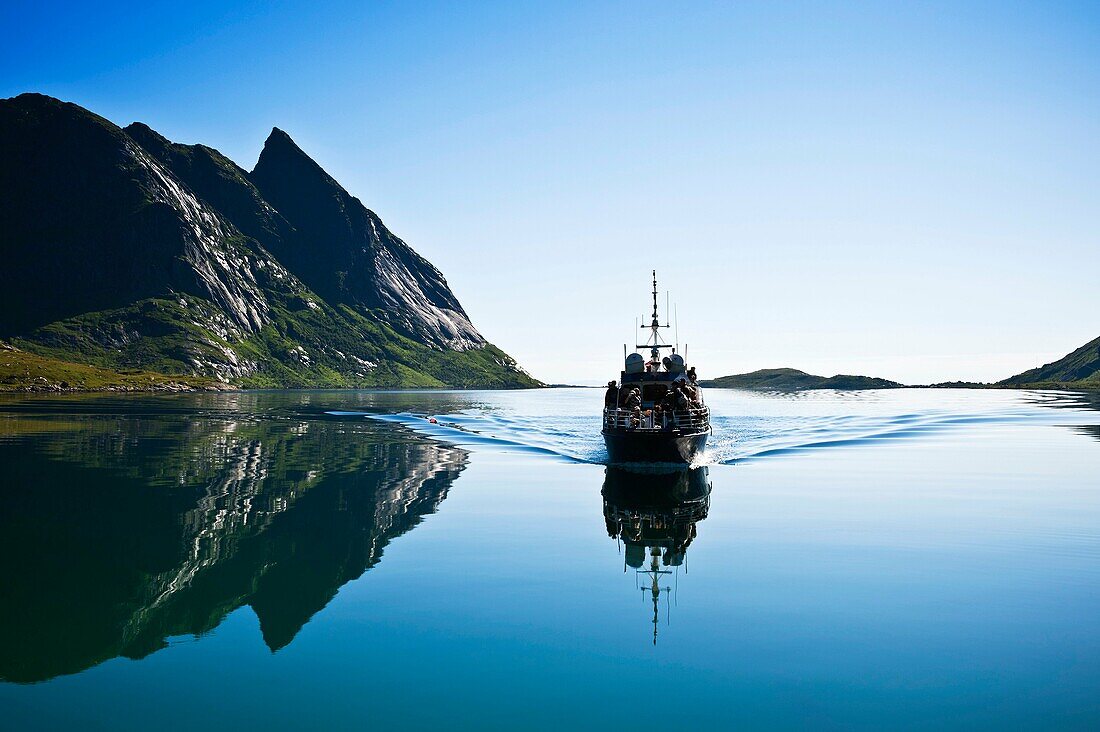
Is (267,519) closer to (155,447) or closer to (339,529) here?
(339,529)

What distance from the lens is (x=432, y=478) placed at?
4238cm

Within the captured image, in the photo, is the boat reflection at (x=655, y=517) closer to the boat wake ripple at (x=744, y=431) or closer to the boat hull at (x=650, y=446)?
the boat hull at (x=650, y=446)

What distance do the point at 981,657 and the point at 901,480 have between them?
30.0 metres

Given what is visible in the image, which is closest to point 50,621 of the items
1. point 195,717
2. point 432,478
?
point 195,717

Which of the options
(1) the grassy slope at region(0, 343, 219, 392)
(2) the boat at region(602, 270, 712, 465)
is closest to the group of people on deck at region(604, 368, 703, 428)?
(2) the boat at region(602, 270, 712, 465)

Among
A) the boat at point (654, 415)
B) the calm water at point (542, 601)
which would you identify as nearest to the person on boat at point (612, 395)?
the boat at point (654, 415)

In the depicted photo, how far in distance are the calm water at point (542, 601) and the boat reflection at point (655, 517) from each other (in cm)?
23

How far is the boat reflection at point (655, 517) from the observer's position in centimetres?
2223

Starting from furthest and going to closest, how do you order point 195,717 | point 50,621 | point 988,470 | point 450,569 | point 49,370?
point 49,370 < point 988,470 < point 450,569 < point 50,621 < point 195,717

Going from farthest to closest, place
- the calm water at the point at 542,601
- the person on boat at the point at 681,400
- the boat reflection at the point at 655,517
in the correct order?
1. the person on boat at the point at 681,400
2. the boat reflection at the point at 655,517
3. the calm water at the point at 542,601

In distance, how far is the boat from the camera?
1734 inches

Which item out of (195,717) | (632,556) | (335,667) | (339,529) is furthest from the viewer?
(339,529)

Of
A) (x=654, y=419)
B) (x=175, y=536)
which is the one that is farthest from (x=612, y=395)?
(x=175, y=536)

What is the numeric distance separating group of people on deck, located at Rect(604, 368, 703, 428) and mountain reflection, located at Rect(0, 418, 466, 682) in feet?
43.8
